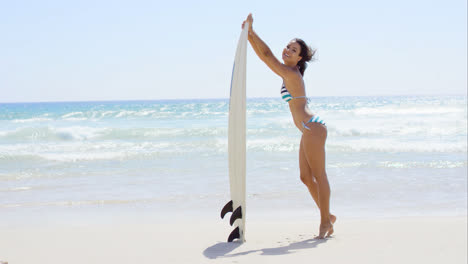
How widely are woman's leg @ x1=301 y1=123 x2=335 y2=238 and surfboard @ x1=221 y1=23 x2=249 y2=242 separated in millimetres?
490

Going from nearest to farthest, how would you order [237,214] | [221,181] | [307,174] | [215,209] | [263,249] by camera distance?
[263,249], [237,214], [307,174], [215,209], [221,181]

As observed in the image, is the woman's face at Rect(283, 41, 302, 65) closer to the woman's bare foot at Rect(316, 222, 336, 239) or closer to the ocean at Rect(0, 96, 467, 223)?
the woman's bare foot at Rect(316, 222, 336, 239)

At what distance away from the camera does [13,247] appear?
3.77 metres

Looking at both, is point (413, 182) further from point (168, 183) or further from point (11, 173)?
point (11, 173)

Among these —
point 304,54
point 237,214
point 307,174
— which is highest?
point 304,54

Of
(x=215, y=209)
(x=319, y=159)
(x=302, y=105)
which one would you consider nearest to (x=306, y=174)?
(x=319, y=159)

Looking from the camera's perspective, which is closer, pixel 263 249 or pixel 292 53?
pixel 263 249

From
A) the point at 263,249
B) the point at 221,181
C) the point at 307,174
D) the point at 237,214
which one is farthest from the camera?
the point at 221,181

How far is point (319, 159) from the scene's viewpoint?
3.66 m

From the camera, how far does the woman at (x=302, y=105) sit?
3.62 meters

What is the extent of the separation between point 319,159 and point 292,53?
0.84 m

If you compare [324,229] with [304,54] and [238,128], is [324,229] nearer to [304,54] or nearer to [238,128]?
[238,128]

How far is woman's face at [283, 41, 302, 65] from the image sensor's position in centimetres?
369

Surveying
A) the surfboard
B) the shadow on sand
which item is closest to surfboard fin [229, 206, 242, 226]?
the surfboard
